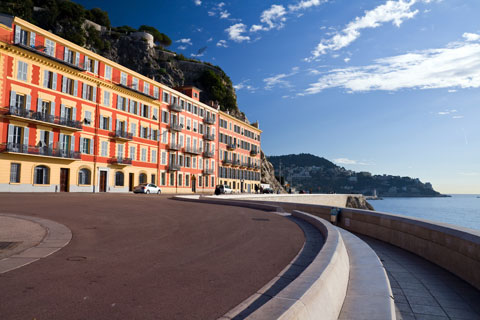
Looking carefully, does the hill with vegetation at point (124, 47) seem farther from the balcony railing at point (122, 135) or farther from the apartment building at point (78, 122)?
the balcony railing at point (122, 135)

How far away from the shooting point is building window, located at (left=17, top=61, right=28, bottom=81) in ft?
105

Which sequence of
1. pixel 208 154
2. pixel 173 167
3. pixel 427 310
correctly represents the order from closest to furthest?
pixel 427 310 < pixel 173 167 < pixel 208 154

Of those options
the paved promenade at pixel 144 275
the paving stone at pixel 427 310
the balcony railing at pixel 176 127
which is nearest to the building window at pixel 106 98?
the balcony railing at pixel 176 127

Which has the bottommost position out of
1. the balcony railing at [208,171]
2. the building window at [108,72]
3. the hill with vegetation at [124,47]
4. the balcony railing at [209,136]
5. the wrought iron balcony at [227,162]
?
the balcony railing at [208,171]

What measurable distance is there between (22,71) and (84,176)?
12368 millimetres

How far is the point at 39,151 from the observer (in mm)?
33156

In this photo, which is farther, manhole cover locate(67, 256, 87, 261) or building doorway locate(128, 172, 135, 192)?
building doorway locate(128, 172, 135, 192)

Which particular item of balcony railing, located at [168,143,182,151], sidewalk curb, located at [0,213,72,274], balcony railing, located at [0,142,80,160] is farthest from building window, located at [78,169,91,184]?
sidewalk curb, located at [0,213,72,274]

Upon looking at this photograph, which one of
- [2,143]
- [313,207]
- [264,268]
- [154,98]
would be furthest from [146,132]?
[264,268]

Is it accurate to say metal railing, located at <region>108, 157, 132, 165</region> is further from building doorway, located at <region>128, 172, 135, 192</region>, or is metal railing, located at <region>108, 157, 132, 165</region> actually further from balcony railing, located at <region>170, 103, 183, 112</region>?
balcony railing, located at <region>170, 103, 183, 112</region>

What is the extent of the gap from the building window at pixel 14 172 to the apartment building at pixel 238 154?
3742cm

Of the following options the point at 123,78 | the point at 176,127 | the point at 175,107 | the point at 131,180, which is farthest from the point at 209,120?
the point at 131,180

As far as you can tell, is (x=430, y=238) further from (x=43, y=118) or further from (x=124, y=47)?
(x=124, y=47)

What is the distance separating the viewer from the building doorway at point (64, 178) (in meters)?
35.9
